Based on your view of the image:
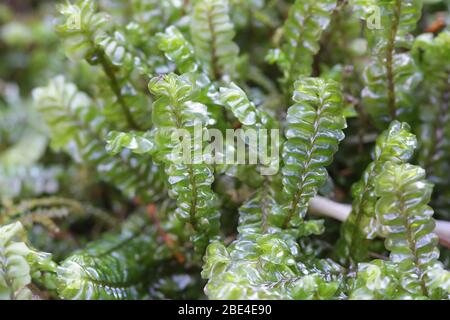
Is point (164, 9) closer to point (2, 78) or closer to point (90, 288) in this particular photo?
point (90, 288)

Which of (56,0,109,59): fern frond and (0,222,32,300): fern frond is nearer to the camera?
(0,222,32,300): fern frond

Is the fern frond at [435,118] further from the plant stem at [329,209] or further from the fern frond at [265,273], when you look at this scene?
the fern frond at [265,273]

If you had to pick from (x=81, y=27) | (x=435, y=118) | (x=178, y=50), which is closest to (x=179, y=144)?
(x=178, y=50)

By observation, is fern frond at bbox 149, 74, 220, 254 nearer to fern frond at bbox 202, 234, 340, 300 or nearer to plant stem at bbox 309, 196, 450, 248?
fern frond at bbox 202, 234, 340, 300

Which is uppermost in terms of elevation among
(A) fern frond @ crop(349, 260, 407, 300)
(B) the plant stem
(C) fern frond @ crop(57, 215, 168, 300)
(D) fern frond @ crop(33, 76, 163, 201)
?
(D) fern frond @ crop(33, 76, 163, 201)

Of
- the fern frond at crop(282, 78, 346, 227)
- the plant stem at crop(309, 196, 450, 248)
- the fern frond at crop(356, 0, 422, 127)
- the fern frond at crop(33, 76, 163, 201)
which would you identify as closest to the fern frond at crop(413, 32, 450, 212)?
the fern frond at crop(356, 0, 422, 127)

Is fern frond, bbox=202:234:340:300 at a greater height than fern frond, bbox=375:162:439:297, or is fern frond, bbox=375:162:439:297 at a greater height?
fern frond, bbox=375:162:439:297

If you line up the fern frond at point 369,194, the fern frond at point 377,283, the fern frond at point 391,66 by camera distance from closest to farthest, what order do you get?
the fern frond at point 377,283
the fern frond at point 369,194
the fern frond at point 391,66

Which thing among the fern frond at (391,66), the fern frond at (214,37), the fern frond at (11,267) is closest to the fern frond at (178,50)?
the fern frond at (214,37)
